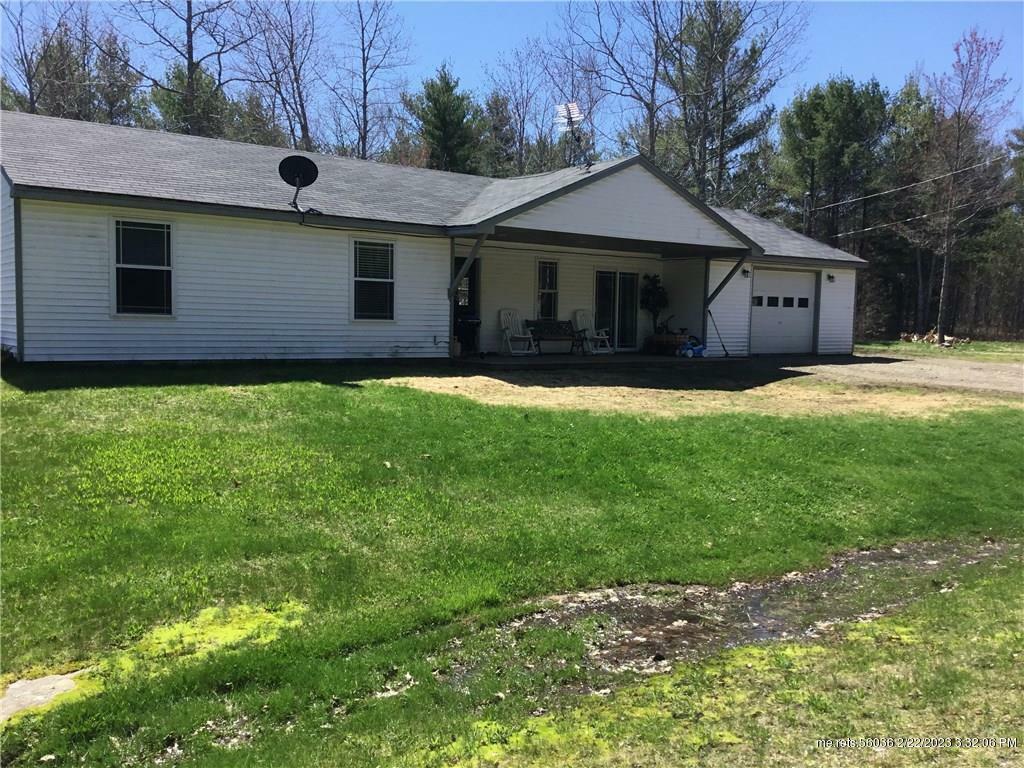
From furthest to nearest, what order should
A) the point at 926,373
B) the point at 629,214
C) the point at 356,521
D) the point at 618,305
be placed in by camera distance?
the point at 618,305
the point at 926,373
the point at 629,214
the point at 356,521

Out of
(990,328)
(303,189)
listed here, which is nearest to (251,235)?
(303,189)

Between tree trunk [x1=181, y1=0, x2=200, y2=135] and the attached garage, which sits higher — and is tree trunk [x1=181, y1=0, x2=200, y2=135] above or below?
above

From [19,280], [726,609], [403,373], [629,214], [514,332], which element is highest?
[629,214]

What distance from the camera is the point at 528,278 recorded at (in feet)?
55.7

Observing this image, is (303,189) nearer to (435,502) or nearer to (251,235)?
(251,235)

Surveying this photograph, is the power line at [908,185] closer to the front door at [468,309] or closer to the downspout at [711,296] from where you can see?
the downspout at [711,296]

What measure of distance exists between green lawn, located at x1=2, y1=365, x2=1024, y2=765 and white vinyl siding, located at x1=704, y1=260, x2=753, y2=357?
8608 mm

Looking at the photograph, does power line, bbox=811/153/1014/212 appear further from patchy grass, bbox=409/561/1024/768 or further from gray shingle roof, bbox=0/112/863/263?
patchy grass, bbox=409/561/1024/768

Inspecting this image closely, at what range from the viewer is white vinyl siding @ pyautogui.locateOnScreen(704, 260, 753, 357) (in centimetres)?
1862

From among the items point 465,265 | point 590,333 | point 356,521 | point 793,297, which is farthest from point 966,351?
point 356,521

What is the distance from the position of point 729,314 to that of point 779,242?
3.04m

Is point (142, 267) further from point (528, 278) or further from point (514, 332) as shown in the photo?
point (528, 278)

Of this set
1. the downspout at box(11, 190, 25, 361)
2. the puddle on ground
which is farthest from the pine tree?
the puddle on ground

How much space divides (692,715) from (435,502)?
3157mm
